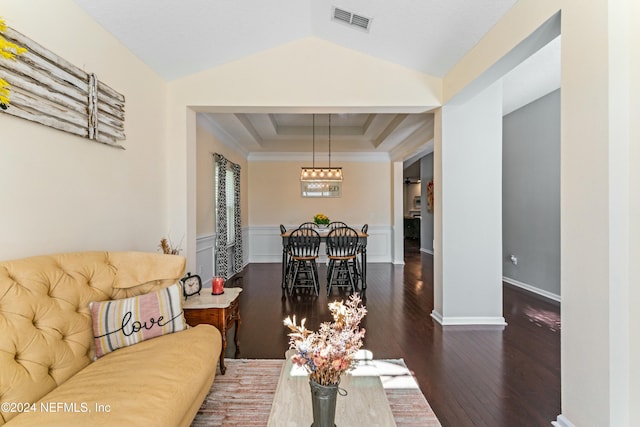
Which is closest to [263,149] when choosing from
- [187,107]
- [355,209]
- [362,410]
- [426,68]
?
[355,209]

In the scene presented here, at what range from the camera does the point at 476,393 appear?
2133mm

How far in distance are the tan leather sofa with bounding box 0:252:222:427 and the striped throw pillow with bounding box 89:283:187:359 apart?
1.8 inches

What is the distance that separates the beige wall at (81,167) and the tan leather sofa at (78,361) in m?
0.31

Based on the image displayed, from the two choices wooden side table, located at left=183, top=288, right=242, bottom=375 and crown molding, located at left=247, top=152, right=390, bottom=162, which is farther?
crown molding, located at left=247, top=152, right=390, bottom=162

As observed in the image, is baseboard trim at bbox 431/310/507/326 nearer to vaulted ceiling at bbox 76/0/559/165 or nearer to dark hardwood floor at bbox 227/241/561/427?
dark hardwood floor at bbox 227/241/561/427

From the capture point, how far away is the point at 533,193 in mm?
4730

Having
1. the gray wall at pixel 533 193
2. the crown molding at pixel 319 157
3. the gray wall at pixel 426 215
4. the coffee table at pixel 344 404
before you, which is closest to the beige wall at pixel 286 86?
the coffee table at pixel 344 404

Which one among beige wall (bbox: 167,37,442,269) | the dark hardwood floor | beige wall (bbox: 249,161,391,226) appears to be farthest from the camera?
beige wall (bbox: 249,161,391,226)

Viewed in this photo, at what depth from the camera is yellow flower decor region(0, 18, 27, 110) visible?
1429mm

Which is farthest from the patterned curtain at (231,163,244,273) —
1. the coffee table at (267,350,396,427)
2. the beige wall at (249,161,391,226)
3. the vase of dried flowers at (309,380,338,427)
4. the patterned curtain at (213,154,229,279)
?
the vase of dried flowers at (309,380,338,427)

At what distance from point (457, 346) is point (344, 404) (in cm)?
186

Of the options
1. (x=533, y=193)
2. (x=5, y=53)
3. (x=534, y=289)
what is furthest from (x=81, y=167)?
(x=534, y=289)

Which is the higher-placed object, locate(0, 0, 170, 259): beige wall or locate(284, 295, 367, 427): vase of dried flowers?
locate(0, 0, 170, 259): beige wall

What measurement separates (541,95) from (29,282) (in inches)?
224
